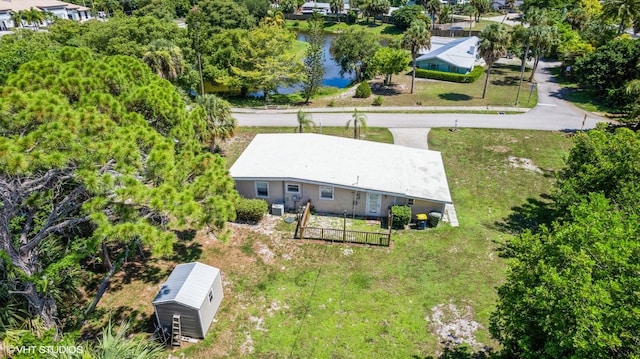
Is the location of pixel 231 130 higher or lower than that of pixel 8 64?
lower

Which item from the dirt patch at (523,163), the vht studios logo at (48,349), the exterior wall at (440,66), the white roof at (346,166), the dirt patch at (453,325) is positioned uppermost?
the exterior wall at (440,66)

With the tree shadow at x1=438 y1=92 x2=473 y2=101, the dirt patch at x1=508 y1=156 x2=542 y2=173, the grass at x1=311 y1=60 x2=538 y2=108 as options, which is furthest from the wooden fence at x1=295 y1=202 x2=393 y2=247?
the tree shadow at x1=438 y1=92 x2=473 y2=101

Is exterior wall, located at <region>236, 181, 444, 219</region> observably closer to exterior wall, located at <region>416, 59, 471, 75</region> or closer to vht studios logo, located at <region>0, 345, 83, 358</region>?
vht studios logo, located at <region>0, 345, 83, 358</region>

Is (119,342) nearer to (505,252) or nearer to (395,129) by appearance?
(505,252)

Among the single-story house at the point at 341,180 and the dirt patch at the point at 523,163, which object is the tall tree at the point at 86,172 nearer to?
the single-story house at the point at 341,180

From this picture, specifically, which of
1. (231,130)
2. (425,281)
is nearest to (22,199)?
(425,281)

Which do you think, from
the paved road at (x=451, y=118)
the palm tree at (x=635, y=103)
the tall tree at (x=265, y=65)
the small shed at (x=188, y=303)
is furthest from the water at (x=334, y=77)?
the small shed at (x=188, y=303)

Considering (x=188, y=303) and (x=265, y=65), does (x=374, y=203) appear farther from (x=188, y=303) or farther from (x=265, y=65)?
(x=265, y=65)
